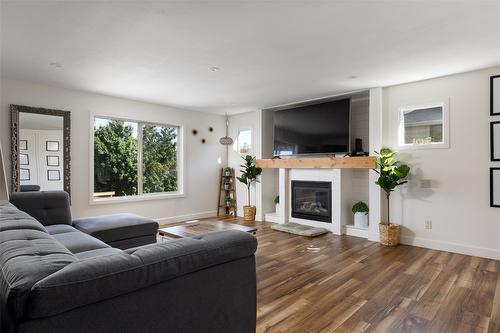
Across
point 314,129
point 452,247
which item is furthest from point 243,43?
point 452,247

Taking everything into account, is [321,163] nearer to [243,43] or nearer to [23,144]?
[243,43]

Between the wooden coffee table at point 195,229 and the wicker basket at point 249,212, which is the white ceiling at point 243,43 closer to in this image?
the wooden coffee table at point 195,229

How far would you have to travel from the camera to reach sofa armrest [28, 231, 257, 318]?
90cm

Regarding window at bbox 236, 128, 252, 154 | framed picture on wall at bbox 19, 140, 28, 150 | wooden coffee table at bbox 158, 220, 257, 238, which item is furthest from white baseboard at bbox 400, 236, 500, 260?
framed picture on wall at bbox 19, 140, 28, 150

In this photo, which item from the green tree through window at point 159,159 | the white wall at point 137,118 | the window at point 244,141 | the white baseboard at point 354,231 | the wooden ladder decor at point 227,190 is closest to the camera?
the white wall at point 137,118

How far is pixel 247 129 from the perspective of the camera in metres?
→ 6.61

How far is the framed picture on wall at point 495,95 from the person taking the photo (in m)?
3.58

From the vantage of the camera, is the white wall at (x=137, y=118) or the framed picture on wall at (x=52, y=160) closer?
the white wall at (x=137, y=118)

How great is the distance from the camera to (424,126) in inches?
167

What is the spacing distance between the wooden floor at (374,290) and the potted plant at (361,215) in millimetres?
707

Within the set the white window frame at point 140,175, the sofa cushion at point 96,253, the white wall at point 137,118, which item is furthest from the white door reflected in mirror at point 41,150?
the sofa cushion at point 96,253

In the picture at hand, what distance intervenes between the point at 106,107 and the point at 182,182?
2.08 m

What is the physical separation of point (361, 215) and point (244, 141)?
312 cm

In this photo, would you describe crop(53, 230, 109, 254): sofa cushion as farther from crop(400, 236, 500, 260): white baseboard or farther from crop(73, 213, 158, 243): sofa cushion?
crop(400, 236, 500, 260): white baseboard
